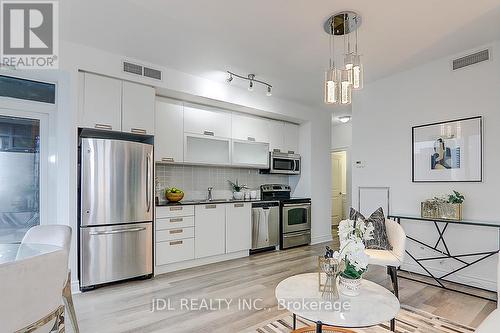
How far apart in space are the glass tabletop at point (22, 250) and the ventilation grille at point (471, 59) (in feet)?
14.5

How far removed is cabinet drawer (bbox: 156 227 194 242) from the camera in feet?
12.1

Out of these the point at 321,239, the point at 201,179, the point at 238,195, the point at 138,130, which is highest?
the point at 138,130

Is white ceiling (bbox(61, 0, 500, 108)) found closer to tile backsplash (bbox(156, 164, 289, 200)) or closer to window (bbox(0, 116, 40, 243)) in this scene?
window (bbox(0, 116, 40, 243))

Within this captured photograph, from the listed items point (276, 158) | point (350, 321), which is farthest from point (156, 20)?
point (276, 158)

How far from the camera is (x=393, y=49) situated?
3232mm

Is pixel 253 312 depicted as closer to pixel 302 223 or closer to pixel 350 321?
pixel 350 321

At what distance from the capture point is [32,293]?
1320mm

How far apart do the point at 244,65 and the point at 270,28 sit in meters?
0.93

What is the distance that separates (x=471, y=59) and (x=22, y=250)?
4.68 m

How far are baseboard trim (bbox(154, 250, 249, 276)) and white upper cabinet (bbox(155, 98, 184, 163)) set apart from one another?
144 centimetres

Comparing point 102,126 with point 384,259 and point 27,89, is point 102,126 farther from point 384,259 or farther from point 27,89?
point 384,259

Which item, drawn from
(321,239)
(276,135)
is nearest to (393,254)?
(321,239)

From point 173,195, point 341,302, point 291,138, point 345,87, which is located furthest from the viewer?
point 291,138

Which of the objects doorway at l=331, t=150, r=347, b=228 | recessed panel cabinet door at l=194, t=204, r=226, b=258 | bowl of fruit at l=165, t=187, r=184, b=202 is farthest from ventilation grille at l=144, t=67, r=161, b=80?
doorway at l=331, t=150, r=347, b=228
